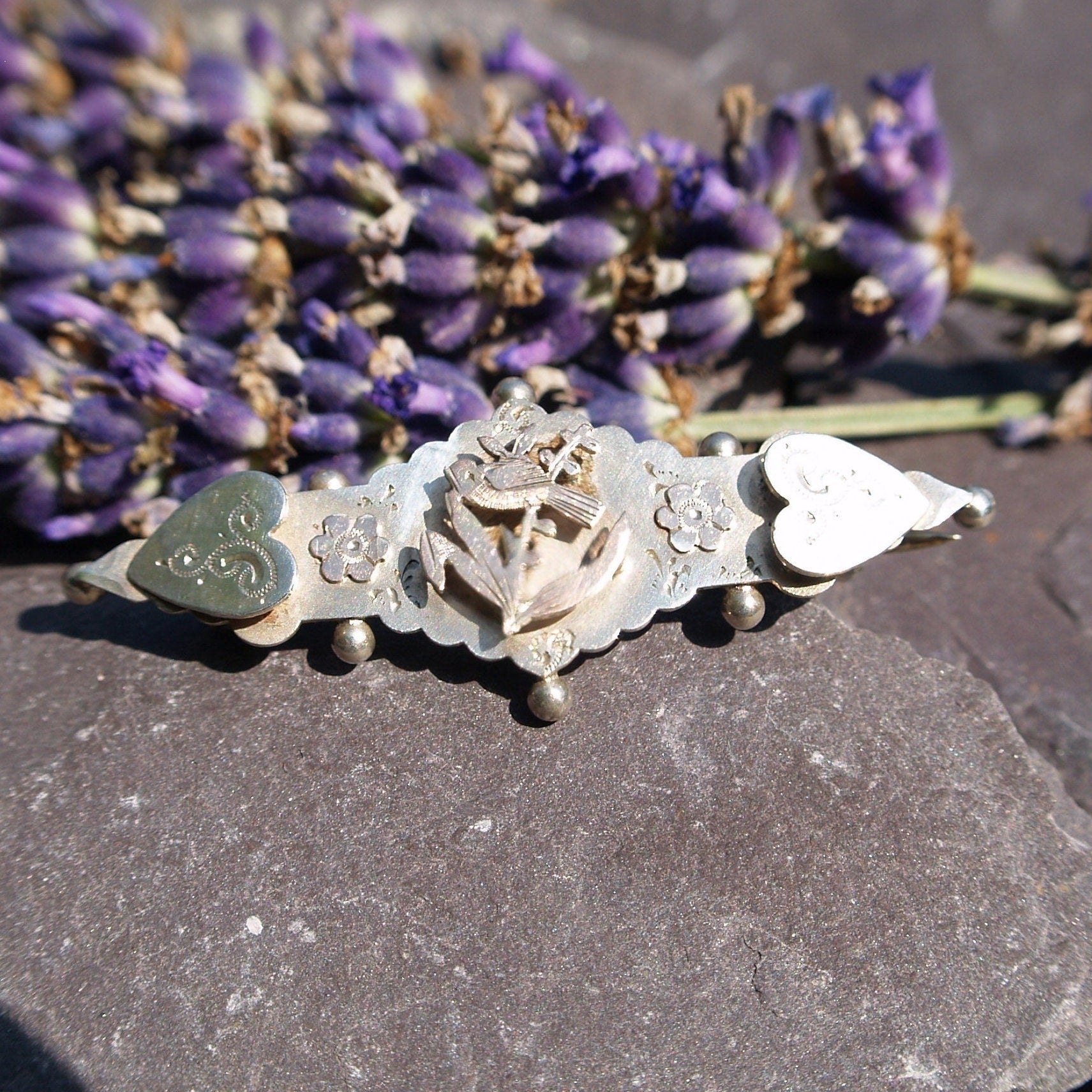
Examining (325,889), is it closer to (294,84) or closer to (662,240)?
(662,240)

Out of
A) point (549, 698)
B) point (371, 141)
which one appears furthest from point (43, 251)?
point (549, 698)

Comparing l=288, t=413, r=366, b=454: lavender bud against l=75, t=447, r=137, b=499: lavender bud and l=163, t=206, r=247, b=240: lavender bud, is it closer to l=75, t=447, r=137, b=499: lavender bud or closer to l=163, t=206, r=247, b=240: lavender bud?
l=75, t=447, r=137, b=499: lavender bud

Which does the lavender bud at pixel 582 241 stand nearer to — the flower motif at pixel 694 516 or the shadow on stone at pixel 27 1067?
the flower motif at pixel 694 516

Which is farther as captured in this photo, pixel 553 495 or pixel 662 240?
pixel 662 240

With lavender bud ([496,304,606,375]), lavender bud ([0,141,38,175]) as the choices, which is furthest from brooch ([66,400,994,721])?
lavender bud ([0,141,38,175])

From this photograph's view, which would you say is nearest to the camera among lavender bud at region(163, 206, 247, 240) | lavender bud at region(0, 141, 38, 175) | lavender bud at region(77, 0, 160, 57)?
lavender bud at region(163, 206, 247, 240)

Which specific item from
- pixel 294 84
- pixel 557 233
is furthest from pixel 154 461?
pixel 294 84
